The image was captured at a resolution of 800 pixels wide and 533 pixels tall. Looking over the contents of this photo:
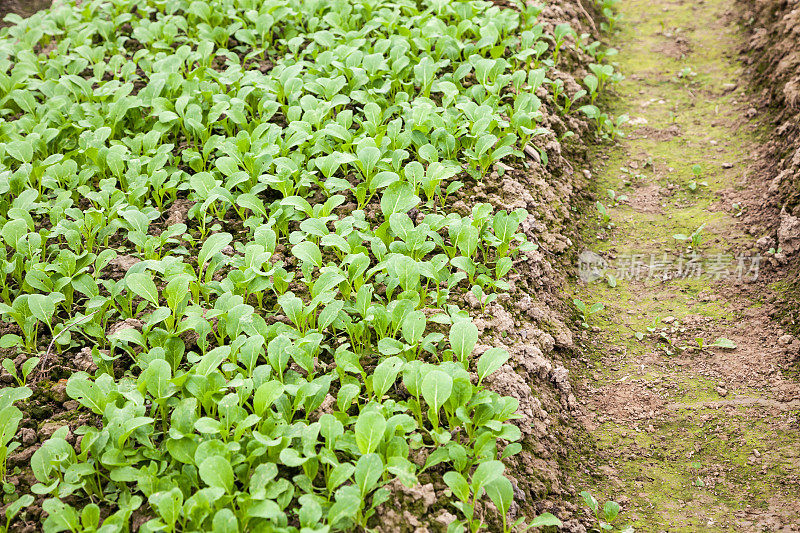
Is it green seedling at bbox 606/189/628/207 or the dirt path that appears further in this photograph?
green seedling at bbox 606/189/628/207

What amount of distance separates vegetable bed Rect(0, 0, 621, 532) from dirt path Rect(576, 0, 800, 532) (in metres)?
0.30

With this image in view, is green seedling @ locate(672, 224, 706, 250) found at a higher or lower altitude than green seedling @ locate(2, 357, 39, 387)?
higher

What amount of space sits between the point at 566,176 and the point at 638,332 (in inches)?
51.4

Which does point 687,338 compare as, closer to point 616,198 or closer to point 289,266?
point 616,198

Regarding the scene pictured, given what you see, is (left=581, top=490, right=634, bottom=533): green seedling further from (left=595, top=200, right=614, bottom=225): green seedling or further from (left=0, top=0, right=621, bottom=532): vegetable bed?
(left=595, top=200, right=614, bottom=225): green seedling

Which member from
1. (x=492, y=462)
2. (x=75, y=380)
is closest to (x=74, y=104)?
(x=75, y=380)

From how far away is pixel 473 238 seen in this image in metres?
3.28

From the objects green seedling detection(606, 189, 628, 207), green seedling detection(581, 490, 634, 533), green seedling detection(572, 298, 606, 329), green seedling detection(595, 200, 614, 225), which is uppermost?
green seedling detection(606, 189, 628, 207)

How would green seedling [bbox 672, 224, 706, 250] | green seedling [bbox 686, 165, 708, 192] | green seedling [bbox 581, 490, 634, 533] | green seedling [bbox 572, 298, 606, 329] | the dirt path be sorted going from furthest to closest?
green seedling [bbox 686, 165, 708, 192]
green seedling [bbox 672, 224, 706, 250]
green seedling [bbox 572, 298, 606, 329]
the dirt path
green seedling [bbox 581, 490, 634, 533]

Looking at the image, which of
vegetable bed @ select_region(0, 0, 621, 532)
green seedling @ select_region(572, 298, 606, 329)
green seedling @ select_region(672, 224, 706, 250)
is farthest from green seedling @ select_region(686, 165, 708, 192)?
green seedling @ select_region(572, 298, 606, 329)

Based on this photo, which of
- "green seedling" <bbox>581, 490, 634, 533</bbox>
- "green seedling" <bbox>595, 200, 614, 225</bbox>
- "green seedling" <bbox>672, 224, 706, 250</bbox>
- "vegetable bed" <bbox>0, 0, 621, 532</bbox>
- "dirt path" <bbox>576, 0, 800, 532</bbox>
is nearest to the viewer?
"vegetable bed" <bbox>0, 0, 621, 532</bbox>

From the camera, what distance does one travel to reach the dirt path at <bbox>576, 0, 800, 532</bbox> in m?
2.77

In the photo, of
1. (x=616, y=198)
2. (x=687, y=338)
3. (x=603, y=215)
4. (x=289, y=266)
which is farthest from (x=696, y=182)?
(x=289, y=266)

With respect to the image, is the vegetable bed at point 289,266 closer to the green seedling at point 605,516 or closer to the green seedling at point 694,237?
the green seedling at point 605,516
